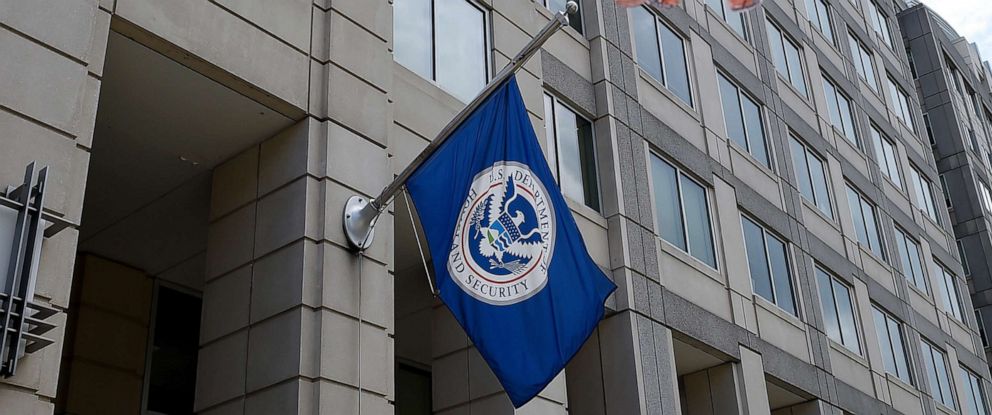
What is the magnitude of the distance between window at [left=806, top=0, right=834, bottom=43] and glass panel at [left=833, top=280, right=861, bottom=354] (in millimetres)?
9958

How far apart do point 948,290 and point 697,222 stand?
18.7 meters

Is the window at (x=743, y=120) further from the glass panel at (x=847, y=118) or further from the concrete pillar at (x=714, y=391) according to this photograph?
the glass panel at (x=847, y=118)

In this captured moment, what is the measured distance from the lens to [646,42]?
22.9 meters

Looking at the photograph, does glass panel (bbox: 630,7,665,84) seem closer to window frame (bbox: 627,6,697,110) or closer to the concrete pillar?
window frame (bbox: 627,6,697,110)

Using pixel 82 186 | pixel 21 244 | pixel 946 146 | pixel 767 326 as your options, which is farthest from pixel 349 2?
pixel 946 146

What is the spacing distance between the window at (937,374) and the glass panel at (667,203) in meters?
12.9

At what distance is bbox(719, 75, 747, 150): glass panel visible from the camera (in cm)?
2500

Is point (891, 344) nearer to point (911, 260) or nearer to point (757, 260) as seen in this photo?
point (911, 260)

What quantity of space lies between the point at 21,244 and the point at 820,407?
18161mm

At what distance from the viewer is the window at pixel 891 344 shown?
1108 inches

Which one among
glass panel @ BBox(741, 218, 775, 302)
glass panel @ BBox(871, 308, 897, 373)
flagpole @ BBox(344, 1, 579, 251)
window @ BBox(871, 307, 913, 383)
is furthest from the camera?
window @ BBox(871, 307, 913, 383)

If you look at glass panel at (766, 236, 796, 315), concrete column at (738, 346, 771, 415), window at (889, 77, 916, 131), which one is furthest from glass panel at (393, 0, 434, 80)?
window at (889, 77, 916, 131)

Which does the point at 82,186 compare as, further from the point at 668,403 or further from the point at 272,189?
the point at 668,403

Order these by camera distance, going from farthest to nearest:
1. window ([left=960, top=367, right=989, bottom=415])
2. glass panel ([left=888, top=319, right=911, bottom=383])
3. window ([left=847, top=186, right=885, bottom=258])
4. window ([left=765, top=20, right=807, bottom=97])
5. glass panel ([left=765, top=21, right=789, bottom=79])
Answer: window ([left=960, top=367, right=989, bottom=415]) → window ([left=847, top=186, right=885, bottom=258]) → window ([left=765, top=20, right=807, bottom=97]) → glass panel ([left=765, top=21, right=789, bottom=79]) → glass panel ([left=888, top=319, right=911, bottom=383])
